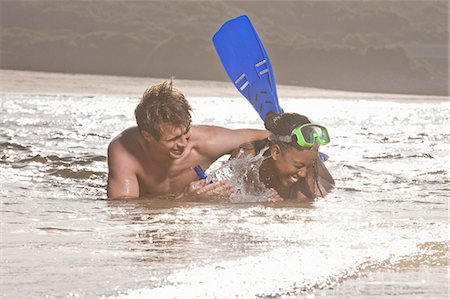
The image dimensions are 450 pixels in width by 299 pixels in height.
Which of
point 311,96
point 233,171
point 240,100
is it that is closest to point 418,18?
point 311,96

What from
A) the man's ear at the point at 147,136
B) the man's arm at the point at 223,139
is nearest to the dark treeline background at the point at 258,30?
the man's arm at the point at 223,139

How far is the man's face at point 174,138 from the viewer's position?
601cm

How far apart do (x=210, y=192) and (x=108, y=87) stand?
71.3 ft

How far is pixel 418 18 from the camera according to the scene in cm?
4766

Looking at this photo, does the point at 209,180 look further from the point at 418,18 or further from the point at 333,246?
the point at 418,18

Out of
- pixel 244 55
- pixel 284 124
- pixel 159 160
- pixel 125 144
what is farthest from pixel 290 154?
pixel 244 55

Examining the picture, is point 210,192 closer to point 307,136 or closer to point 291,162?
point 291,162

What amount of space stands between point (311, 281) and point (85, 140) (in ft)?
23.5

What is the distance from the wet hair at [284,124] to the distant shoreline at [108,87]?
A: 55.0ft

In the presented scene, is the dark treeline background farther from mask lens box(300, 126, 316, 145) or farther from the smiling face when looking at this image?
mask lens box(300, 126, 316, 145)

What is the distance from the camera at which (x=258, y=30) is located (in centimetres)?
4175

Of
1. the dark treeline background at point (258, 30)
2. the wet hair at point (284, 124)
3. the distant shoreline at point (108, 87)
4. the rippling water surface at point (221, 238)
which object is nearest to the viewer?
the rippling water surface at point (221, 238)

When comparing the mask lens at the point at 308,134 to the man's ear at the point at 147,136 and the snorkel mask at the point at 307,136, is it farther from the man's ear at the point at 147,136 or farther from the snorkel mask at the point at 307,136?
the man's ear at the point at 147,136

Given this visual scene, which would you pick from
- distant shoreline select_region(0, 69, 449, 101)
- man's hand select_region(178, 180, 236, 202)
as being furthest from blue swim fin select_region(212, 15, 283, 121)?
distant shoreline select_region(0, 69, 449, 101)
